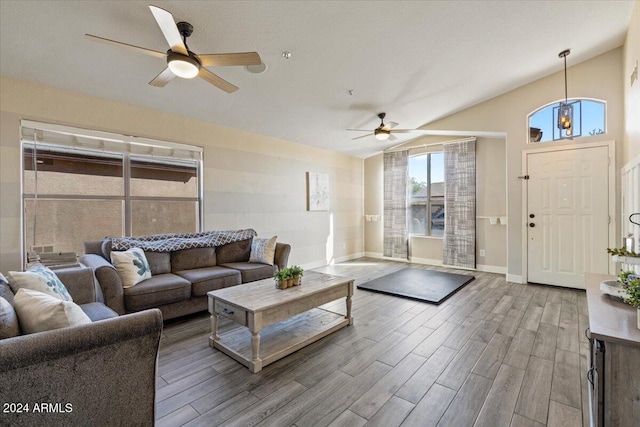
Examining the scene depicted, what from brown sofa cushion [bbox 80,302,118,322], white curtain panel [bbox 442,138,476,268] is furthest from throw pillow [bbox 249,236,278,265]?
white curtain panel [bbox 442,138,476,268]

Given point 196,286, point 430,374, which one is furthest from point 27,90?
point 430,374

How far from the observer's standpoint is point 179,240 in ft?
12.5

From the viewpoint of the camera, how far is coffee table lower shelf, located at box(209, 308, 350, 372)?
239 centimetres

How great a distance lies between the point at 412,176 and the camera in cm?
664

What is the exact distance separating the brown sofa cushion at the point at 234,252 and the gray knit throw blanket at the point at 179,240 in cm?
7

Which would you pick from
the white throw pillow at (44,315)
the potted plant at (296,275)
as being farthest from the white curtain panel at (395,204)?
the white throw pillow at (44,315)

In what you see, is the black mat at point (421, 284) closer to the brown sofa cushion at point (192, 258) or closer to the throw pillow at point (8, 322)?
the brown sofa cushion at point (192, 258)

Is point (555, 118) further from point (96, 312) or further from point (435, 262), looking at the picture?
point (96, 312)

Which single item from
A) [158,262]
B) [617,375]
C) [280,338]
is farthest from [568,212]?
[158,262]

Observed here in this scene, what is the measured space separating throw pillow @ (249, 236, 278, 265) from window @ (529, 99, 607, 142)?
15.0 feet

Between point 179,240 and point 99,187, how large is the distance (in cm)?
113

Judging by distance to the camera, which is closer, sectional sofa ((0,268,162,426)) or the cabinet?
sectional sofa ((0,268,162,426))

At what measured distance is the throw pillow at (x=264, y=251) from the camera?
4152 millimetres

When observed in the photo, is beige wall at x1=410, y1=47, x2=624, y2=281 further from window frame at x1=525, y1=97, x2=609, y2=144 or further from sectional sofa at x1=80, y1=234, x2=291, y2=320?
sectional sofa at x1=80, y1=234, x2=291, y2=320
